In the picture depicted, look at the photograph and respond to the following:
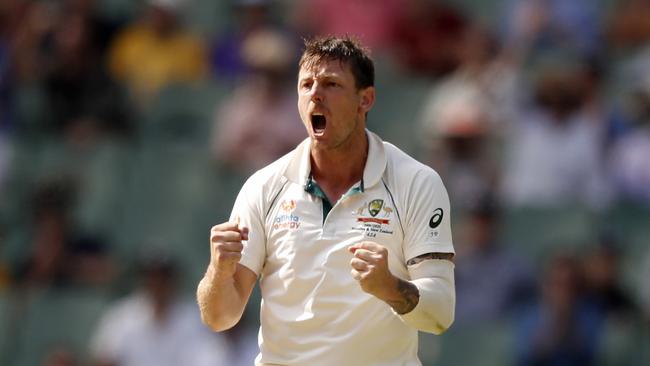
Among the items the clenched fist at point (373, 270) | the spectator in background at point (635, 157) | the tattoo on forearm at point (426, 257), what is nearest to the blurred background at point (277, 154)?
the spectator in background at point (635, 157)

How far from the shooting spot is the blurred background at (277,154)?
10.6m

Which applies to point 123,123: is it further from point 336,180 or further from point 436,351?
point 336,180

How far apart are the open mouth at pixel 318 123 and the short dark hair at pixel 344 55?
0.65 ft

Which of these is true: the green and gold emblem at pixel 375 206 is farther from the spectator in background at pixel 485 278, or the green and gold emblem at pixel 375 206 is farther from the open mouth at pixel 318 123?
the spectator in background at pixel 485 278

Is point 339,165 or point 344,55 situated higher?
point 344,55

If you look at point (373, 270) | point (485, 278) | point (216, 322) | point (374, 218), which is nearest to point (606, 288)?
point (485, 278)

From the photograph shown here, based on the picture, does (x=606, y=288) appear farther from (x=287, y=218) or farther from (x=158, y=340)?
(x=287, y=218)

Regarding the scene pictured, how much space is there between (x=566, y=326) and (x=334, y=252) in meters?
4.91

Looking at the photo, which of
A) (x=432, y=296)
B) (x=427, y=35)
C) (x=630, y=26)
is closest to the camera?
(x=432, y=296)

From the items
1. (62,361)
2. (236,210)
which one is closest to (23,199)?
(62,361)

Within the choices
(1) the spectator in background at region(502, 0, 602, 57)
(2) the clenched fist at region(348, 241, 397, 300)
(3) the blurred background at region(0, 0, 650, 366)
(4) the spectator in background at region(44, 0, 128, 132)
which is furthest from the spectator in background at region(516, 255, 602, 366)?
(2) the clenched fist at region(348, 241, 397, 300)

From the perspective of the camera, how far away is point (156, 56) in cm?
1255

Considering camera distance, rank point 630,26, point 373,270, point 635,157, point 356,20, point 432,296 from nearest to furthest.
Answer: point 373,270, point 432,296, point 635,157, point 630,26, point 356,20

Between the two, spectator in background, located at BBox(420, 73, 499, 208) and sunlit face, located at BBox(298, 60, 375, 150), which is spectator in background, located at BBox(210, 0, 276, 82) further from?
sunlit face, located at BBox(298, 60, 375, 150)
